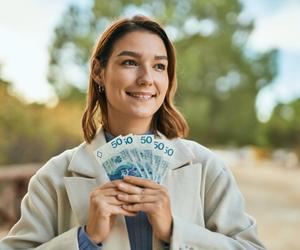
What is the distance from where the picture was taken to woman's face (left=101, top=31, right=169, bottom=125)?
1.34m

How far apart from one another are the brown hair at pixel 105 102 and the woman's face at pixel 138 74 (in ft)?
0.09

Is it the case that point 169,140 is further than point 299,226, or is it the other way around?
point 299,226

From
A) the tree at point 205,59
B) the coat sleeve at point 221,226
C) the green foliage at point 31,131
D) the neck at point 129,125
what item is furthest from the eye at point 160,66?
the tree at point 205,59

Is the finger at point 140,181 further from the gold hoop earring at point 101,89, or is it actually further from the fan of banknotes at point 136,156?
the gold hoop earring at point 101,89

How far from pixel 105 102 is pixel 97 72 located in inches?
Result: 3.6

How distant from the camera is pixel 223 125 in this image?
1728 centimetres

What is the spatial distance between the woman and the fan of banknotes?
46 mm

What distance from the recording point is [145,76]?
1.32 m

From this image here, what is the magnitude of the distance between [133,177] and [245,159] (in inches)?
866

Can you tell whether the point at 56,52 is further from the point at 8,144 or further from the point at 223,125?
the point at 223,125

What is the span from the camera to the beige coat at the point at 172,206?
4.32 ft

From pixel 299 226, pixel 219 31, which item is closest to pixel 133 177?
pixel 299 226

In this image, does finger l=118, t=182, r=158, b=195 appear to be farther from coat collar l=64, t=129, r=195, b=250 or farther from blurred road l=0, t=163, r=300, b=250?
blurred road l=0, t=163, r=300, b=250

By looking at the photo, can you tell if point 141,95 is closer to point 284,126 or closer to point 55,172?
point 55,172
